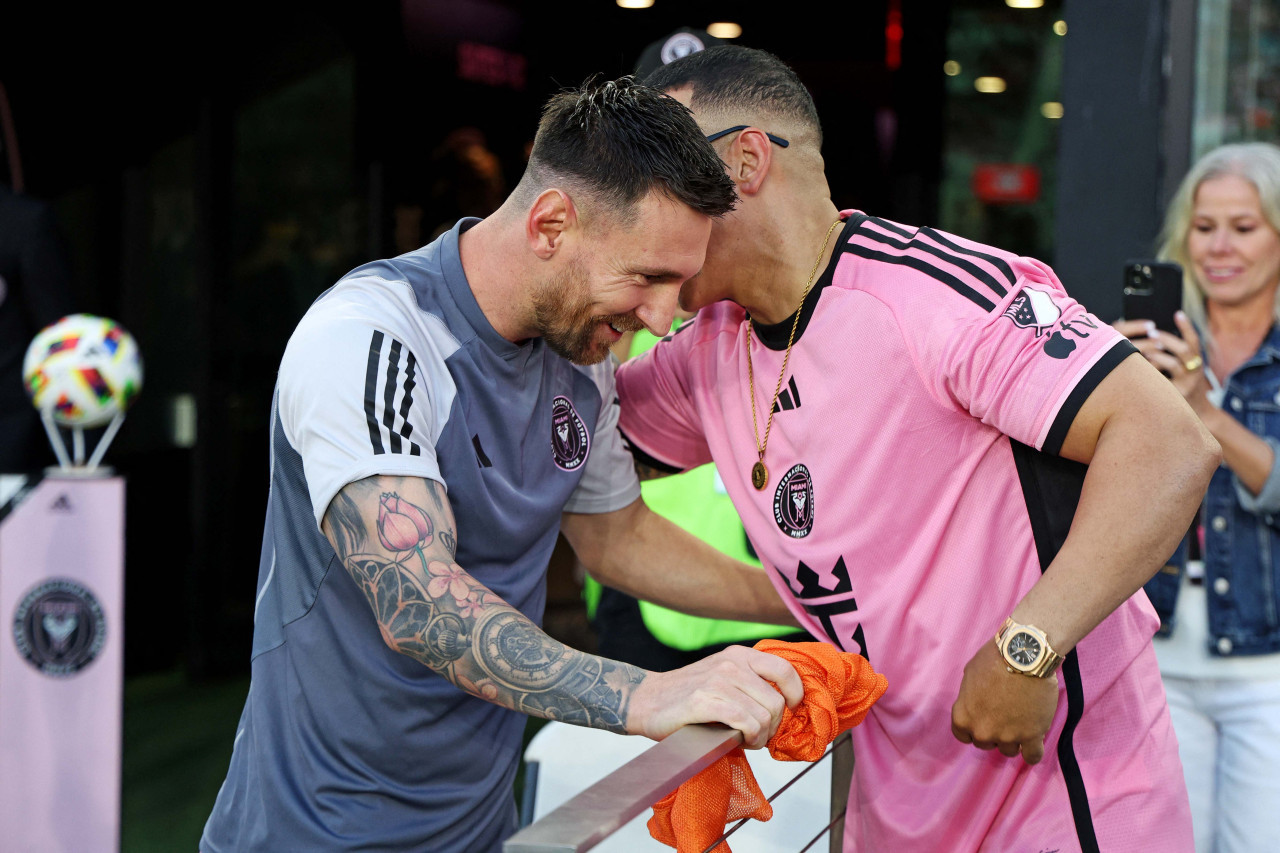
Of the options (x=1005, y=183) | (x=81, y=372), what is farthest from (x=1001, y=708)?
(x=1005, y=183)

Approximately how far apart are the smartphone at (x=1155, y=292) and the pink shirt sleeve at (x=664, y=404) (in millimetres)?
1092

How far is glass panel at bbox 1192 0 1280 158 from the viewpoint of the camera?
3545 millimetres

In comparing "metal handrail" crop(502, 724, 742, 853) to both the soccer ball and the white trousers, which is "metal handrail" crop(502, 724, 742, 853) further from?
the soccer ball

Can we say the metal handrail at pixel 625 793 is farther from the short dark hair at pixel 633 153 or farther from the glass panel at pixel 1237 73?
the glass panel at pixel 1237 73

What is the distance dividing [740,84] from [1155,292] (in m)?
1.22

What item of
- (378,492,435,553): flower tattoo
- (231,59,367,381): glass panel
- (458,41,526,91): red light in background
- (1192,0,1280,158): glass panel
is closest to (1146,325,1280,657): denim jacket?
(1192,0,1280,158): glass panel

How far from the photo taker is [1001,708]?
4.99 ft

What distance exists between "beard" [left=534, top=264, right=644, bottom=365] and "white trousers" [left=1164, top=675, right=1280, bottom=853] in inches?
59.8

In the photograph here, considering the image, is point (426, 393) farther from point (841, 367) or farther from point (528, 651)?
point (841, 367)

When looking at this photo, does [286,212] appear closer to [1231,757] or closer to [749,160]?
[749,160]

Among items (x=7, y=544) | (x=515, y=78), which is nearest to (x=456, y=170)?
(x=515, y=78)

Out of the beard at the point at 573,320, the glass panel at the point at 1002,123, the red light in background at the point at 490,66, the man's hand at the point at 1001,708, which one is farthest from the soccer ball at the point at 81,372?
the glass panel at the point at 1002,123

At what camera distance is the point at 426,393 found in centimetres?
153

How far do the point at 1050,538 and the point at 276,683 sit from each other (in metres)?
1.02
